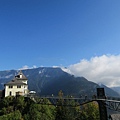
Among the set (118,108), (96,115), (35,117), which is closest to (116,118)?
(118,108)

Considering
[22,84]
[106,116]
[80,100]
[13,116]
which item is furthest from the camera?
[22,84]

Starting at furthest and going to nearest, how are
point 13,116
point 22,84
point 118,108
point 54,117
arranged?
point 22,84, point 54,117, point 13,116, point 118,108

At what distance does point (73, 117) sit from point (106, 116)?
2818cm

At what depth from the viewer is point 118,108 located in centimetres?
3250

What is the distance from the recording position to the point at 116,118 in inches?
1625

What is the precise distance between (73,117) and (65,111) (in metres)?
3.87

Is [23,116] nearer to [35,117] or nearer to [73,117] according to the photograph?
[35,117]

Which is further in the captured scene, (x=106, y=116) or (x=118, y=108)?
(x=106, y=116)

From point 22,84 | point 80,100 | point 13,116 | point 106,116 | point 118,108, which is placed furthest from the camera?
point 22,84

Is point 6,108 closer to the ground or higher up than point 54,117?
higher up

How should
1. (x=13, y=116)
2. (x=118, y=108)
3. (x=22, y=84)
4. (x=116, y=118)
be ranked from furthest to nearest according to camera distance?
(x=22, y=84)
(x=13, y=116)
(x=116, y=118)
(x=118, y=108)

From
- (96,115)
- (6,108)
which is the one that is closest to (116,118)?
(96,115)

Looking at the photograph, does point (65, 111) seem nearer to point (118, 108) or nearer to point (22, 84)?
point (22, 84)

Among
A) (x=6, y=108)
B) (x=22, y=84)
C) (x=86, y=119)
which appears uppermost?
(x=22, y=84)
